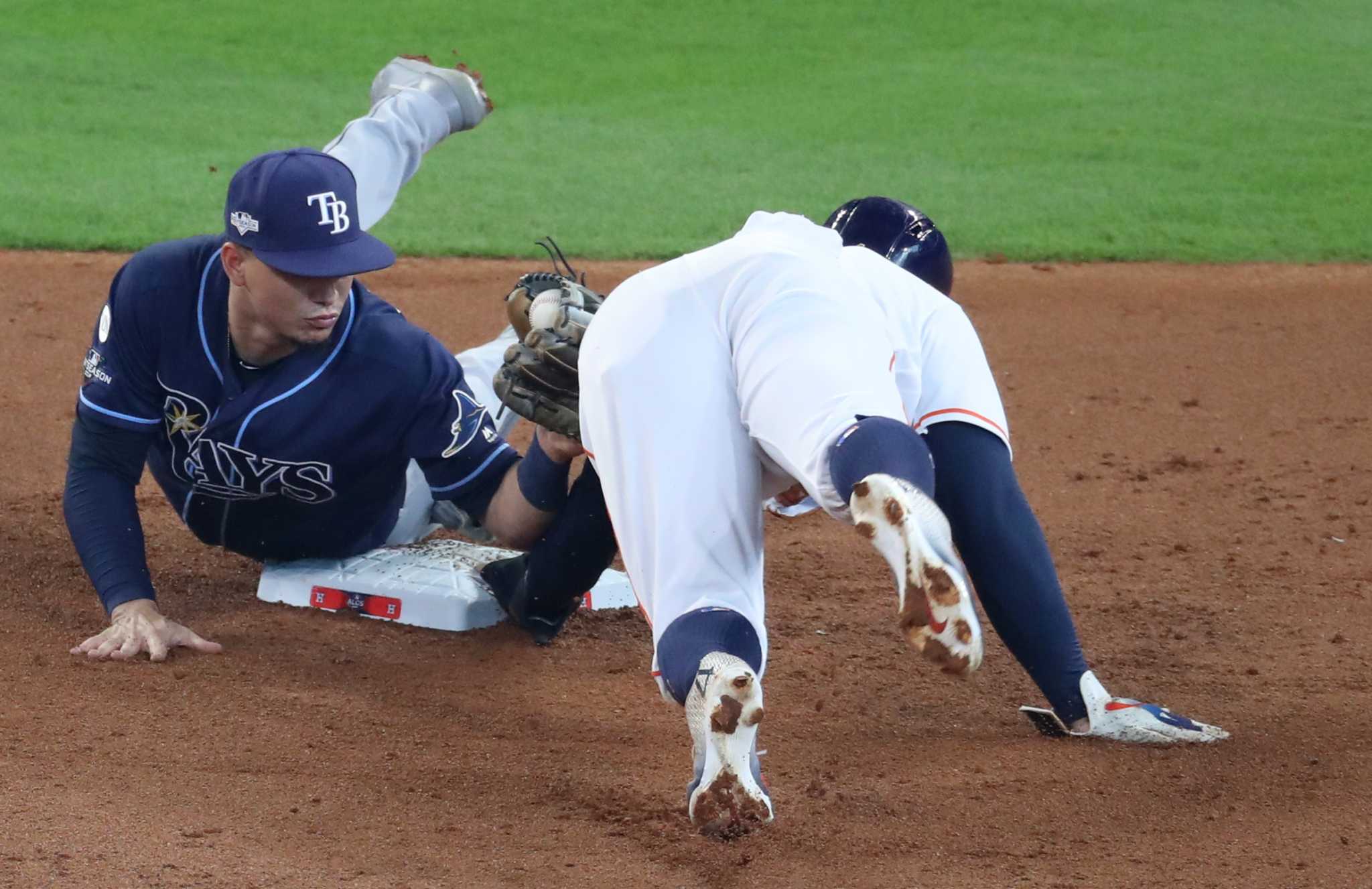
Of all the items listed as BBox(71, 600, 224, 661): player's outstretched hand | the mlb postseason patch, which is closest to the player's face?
the mlb postseason patch

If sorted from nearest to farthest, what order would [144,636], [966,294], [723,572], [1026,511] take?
[723,572] → [1026,511] → [144,636] → [966,294]

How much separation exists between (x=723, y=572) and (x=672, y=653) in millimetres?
143

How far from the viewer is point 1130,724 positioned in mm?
2600

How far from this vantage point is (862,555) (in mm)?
3840

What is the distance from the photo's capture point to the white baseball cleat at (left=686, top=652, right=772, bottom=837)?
6.39 feet

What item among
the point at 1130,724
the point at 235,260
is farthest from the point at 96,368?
the point at 1130,724

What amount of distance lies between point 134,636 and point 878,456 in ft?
5.20

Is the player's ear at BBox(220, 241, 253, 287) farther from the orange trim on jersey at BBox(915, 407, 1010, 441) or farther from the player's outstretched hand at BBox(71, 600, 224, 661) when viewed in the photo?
the orange trim on jersey at BBox(915, 407, 1010, 441)

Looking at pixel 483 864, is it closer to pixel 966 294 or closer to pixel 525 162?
pixel 966 294

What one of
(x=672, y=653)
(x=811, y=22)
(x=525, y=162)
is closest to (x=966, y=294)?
(x=525, y=162)

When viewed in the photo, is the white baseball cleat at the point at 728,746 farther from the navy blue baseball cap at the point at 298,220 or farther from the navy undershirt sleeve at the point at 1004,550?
the navy blue baseball cap at the point at 298,220

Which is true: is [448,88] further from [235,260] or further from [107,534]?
[107,534]

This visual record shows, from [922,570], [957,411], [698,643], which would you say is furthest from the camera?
[957,411]

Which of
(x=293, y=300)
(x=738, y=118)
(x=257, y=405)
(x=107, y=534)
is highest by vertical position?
(x=293, y=300)
